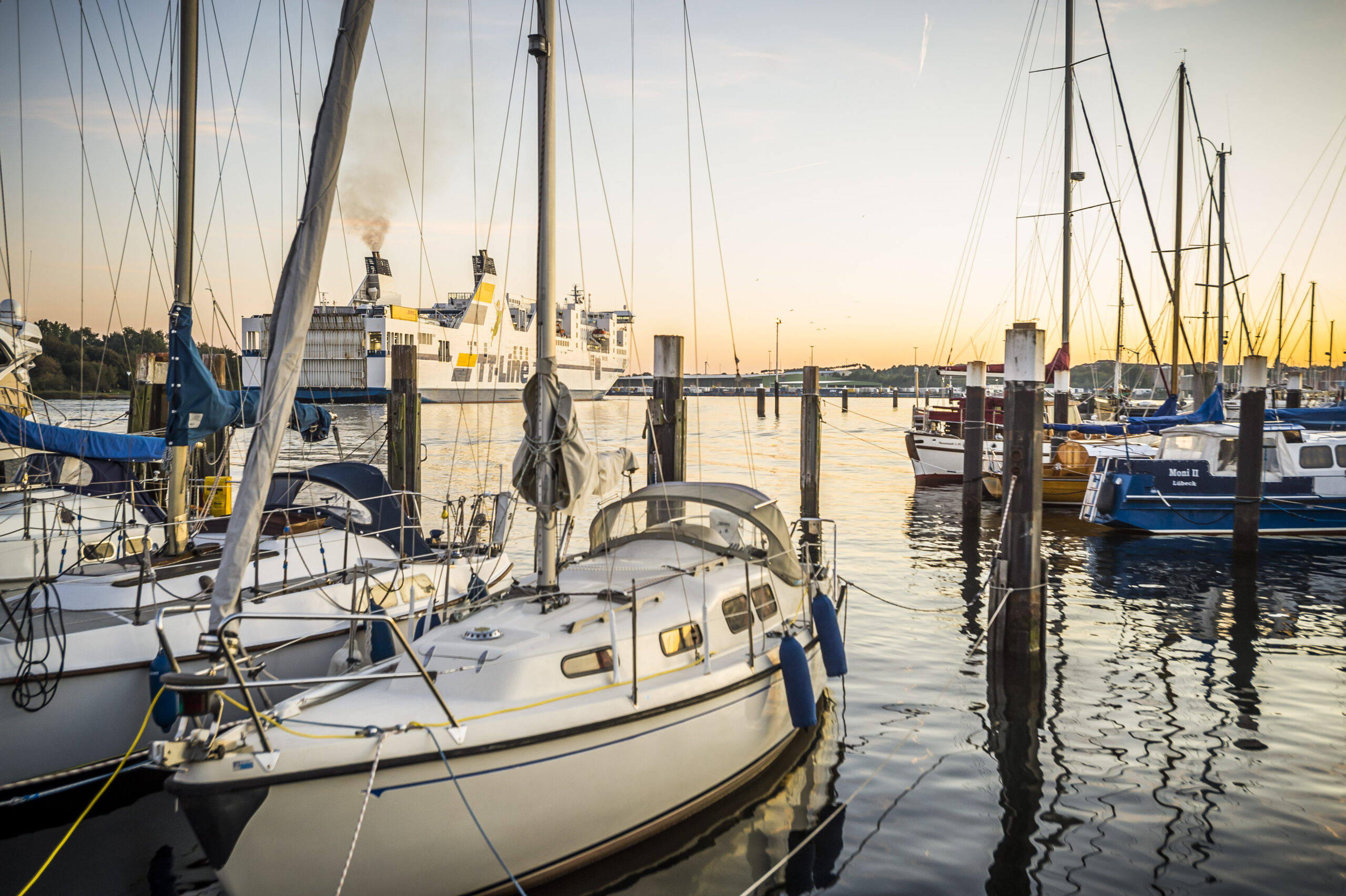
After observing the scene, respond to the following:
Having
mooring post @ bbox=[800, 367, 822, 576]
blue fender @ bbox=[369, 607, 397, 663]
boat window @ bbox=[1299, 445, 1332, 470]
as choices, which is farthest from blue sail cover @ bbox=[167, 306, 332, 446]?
boat window @ bbox=[1299, 445, 1332, 470]

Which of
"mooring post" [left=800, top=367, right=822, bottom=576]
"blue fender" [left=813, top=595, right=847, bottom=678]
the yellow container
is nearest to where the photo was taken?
"blue fender" [left=813, top=595, right=847, bottom=678]

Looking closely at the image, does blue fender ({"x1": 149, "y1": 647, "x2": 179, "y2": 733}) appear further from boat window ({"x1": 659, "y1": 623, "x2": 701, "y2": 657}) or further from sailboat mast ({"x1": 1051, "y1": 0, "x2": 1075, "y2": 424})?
sailboat mast ({"x1": 1051, "y1": 0, "x2": 1075, "y2": 424})

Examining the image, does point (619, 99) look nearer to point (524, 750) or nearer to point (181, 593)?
point (524, 750)

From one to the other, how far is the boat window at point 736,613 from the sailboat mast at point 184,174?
6329mm

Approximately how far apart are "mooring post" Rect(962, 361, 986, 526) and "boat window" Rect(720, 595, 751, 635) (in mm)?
14004

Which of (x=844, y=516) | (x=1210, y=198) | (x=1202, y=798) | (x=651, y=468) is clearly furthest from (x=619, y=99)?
(x=1210, y=198)

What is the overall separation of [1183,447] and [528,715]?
19.3 metres

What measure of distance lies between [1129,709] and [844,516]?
1357 centimetres

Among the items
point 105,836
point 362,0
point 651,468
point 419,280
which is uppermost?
point 362,0

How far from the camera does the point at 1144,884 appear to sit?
5.98 meters

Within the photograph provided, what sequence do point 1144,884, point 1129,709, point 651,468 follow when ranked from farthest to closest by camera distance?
point 651,468, point 1129,709, point 1144,884

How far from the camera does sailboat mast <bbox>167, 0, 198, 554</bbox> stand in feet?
30.8

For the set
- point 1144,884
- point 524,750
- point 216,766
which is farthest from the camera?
point 1144,884

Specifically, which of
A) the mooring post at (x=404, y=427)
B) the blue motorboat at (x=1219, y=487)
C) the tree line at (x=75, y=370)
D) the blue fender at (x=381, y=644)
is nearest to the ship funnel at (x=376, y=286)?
the tree line at (x=75, y=370)
